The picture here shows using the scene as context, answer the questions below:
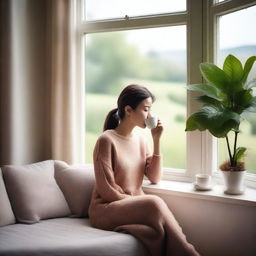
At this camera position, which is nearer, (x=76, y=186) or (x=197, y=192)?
(x=197, y=192)

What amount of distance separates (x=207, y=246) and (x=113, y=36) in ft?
5.61

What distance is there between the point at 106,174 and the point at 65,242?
47 cm

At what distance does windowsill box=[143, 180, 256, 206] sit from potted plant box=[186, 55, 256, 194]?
72mm

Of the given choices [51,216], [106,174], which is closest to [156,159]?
[106,174]

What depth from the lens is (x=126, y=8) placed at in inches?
117

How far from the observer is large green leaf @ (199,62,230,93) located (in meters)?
2.28

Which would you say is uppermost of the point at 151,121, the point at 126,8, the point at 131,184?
the point at 126,8

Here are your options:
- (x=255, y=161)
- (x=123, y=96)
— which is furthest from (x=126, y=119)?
(x=255, y=161)

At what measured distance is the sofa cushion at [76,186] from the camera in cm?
256

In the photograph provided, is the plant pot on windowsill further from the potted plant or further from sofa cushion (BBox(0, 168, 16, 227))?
sofa cushion (BBox(0, 168, 16, 227))

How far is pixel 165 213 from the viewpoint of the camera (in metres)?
2.11

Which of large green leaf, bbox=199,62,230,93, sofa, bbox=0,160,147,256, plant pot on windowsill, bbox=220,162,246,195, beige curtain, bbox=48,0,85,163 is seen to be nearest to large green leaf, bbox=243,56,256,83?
large green leaf, bbox=199,62,230,93

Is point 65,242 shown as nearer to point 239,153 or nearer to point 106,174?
point 106,174

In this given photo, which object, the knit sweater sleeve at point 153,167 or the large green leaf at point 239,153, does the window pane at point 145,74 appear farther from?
the large green leaf at point 239,153
